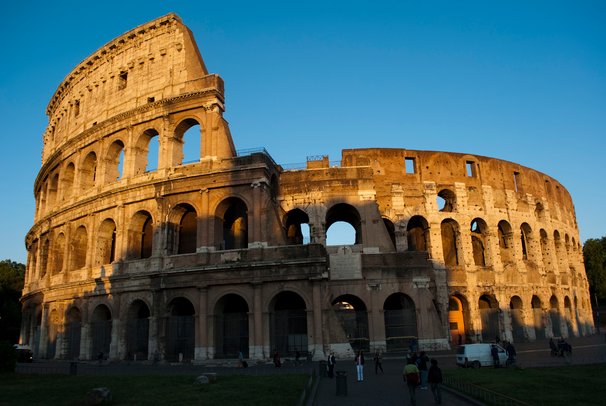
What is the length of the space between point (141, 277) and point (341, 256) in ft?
36.3

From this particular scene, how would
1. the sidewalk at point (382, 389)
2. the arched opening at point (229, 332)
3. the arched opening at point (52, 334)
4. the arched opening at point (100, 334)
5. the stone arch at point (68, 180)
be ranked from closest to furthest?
1. the sidewalk at point (382, 389)
2. the arched opening at point (229, 332)
3. the arched opening at point (100, 334)
4. the arched opening at point (52, 334)
5. the stone arch at point (68, 180)

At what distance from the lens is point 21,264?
198 ft

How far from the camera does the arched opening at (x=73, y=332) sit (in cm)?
2709

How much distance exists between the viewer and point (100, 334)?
26.1 meters

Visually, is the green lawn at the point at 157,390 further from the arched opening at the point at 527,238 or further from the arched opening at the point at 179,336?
the arched opening at the point at 527,238

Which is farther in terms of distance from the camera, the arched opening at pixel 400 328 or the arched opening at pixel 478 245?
the arched opening at pixel 478 245

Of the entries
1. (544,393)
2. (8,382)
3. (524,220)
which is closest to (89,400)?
(8,382)

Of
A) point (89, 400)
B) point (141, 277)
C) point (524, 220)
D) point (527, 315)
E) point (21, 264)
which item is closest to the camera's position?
point (89, 400)

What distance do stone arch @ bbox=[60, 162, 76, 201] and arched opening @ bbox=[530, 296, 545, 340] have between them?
113 ft

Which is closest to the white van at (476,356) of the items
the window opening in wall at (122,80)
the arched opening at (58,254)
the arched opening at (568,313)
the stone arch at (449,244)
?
the stone arch at (449,244)

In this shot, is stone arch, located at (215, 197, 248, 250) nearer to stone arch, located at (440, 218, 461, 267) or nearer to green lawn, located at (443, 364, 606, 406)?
stone arch, located at (440, 218, 461, 267)

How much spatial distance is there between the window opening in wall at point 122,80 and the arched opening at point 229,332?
53.8ft

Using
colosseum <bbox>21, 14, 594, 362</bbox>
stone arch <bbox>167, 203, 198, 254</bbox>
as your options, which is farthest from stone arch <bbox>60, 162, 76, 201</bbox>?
stone arch <bbox>167, 203, 198, 254</bbox>

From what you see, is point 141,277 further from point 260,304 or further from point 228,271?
point 260,304
